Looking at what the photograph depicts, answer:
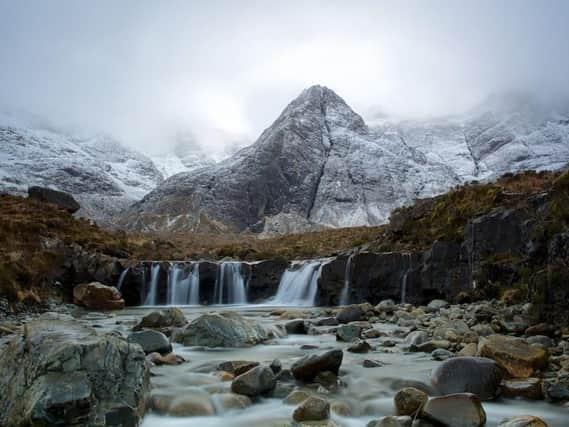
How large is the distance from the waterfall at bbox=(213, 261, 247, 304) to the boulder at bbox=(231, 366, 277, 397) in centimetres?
1859

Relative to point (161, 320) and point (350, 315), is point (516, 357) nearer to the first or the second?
point (350, 315)

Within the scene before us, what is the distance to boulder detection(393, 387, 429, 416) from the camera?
560 cm

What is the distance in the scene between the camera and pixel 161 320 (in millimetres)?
12750

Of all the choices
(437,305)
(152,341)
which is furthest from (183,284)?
(152,341)

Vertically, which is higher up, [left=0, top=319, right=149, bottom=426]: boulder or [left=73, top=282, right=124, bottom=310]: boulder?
[left=0, top=319, right=149, bottom=426]: boulder

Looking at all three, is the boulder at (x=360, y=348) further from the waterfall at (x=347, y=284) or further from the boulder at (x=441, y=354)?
the waterfall at (x=347, y=284)

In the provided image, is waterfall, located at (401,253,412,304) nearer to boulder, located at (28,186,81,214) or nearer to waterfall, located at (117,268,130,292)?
waterfall, located at (117,268,130,292)

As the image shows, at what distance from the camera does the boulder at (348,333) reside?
1069 centimetres

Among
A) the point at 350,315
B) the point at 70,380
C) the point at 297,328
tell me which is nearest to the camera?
the point at 70,380

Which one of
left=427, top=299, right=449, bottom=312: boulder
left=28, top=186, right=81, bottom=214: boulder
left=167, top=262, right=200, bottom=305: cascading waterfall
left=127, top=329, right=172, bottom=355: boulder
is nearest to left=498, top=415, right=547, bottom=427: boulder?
left=127, top=329, right=172, bottom=355: boulder

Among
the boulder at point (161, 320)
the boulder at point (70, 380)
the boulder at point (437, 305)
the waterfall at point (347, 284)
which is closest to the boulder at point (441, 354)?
the boulder at point (70, 380)

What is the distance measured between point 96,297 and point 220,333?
1152 centimetres

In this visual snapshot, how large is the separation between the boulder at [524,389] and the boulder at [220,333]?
5630mm

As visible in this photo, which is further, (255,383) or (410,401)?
(255,383)
